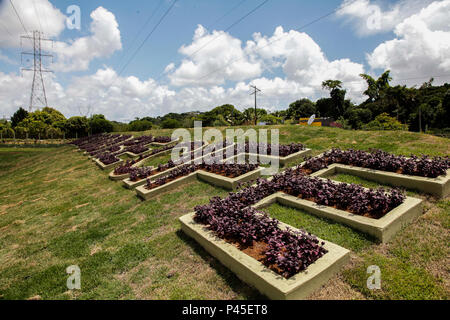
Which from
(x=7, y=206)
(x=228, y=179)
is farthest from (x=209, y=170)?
(x=7, y=206)

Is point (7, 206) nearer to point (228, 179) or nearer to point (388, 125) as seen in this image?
point (228, 179)

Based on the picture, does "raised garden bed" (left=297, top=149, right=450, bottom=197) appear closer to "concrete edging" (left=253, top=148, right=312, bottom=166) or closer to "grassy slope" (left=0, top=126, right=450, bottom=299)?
"grassy slope" (left=0, top=126, right=450, bottom=299)

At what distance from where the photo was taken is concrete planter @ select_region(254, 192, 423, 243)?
3.57 m

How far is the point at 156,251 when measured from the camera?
4.31 m

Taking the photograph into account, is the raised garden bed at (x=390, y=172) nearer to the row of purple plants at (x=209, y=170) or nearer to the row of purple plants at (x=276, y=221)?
the row of purple plants at (x=276, y=221)

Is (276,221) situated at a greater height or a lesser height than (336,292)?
greater

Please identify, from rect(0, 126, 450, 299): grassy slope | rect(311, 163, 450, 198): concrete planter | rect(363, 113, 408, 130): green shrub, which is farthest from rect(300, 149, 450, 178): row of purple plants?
rect(363, 113, 408, 130): green shrub

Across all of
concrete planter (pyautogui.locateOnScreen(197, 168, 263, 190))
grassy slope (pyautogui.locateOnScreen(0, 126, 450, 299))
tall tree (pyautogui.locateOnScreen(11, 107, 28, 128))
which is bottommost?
grassy slope (pyautogui.locateOnScreen(0, 126, 450, 299))

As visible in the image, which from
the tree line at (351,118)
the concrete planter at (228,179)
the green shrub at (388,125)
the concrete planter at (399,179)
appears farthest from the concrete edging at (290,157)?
the tree line at (351,118)

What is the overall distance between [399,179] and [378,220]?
6.90 feet

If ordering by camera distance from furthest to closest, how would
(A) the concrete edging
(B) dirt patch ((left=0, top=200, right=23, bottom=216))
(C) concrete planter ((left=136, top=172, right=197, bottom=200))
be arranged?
(B) dirt patch ((left=0, top=200, right=23, bottom=216)) → (A) the concrete edging → (C) concrete planter ((left=136, top=172, right=197, bottom=200))

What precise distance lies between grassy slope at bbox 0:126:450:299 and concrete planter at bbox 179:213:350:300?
0.12 m

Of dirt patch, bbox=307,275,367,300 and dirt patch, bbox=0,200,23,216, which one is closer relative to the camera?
dirt patch, bbox=307,275,367,300
